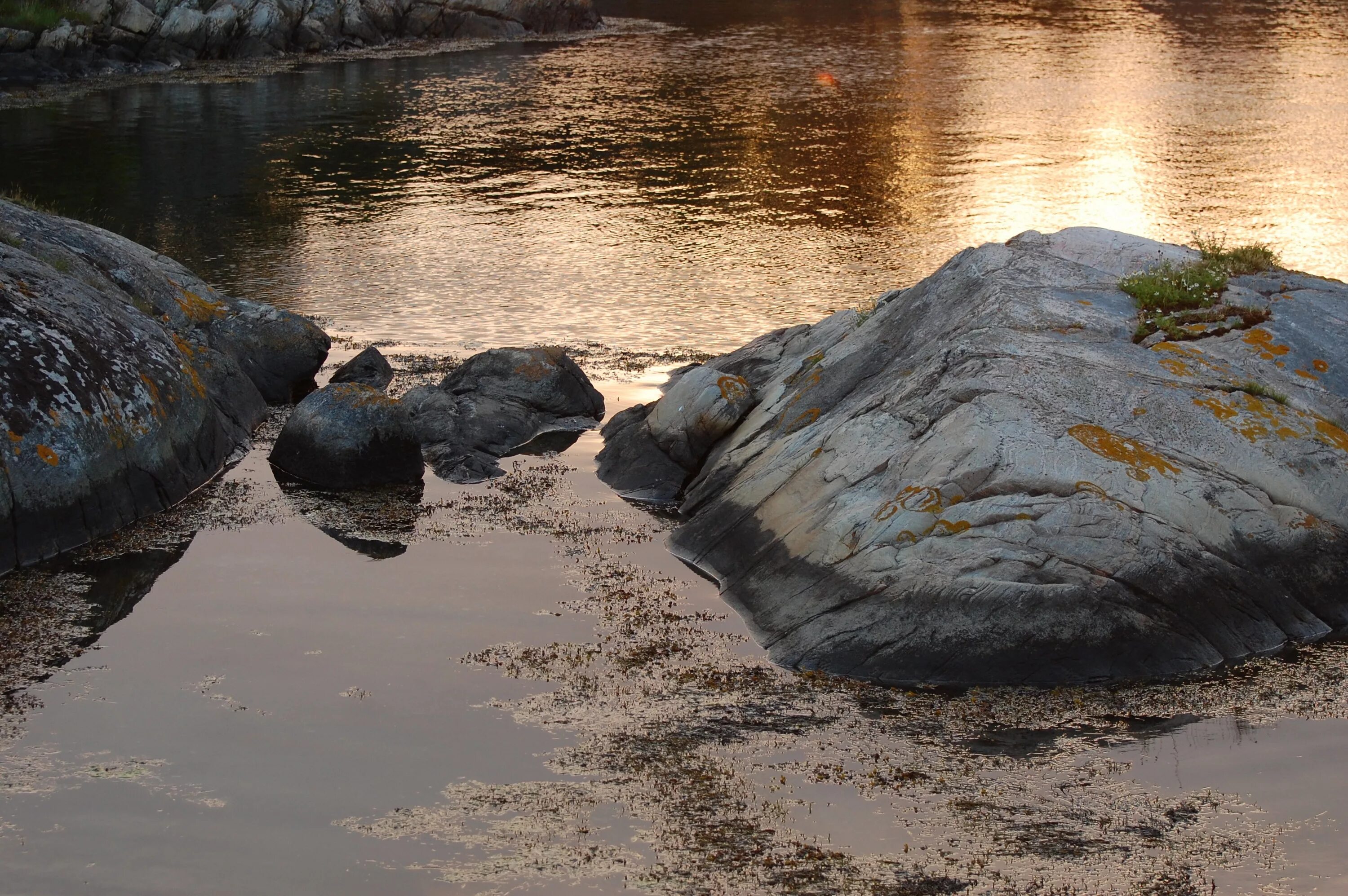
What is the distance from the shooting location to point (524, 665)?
10.5 meters

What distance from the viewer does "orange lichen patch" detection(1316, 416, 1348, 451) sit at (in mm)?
11781

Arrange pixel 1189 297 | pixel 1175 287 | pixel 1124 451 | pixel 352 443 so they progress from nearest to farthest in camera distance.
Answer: pixel 1124 451
pixel 1189 297
pixel 1175 287
pixel 352 443

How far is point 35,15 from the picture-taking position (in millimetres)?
47125

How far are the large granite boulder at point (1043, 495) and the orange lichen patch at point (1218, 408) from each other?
0.07 feet

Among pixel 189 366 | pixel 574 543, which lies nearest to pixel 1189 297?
pixel 574 543

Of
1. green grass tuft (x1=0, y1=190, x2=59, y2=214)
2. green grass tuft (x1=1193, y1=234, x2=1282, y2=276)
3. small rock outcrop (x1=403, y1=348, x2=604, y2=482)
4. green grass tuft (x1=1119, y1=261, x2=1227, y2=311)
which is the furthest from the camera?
green grass tuft (x1=0, y1=190, x2=59, y2=214)

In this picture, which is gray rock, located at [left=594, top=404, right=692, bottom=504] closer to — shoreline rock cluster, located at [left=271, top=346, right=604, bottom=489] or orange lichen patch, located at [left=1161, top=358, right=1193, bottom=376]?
shoreline rock cluster, located at [left=271, top=346, right=604, bottom=489]

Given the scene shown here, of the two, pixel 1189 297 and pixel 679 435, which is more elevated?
pixel 1189 297

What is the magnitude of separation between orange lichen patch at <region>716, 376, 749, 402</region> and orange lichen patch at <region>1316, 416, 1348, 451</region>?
5742mm

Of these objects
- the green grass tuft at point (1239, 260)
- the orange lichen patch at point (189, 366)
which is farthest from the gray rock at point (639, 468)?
the green grass tuft at point (1239, 260)

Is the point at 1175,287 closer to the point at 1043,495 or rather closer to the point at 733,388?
the point at 1043,495

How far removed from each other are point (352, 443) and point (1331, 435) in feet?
31.9

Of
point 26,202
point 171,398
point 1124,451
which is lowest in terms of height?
point 1124,451

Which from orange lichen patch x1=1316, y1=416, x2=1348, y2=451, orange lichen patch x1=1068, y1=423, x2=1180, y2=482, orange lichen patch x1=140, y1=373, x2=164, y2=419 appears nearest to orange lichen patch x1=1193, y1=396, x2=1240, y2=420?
orange lichen patch x1=1316, y1=416, x2=1348, y2=451
